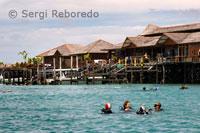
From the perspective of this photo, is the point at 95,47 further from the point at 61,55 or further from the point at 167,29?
the point at 167,29

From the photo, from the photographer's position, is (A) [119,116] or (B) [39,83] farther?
(B) [39,83]

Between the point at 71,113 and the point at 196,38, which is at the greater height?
the point at 196,38

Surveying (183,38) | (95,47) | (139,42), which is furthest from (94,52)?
(183,38)

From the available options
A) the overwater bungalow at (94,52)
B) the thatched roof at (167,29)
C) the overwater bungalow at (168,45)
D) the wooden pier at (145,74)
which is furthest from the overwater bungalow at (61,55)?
the overwater bungalow at (168,45)

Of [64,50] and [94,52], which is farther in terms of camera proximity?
[64,50]

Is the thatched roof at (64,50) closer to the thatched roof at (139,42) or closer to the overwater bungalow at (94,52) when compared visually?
A: the overwater bungalow at (94,52)

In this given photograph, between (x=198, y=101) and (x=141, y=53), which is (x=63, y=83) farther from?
(x=198, y=101)

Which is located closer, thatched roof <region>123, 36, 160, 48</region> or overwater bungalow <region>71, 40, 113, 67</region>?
thatched roof <region>123, 36, 160, 48</region>

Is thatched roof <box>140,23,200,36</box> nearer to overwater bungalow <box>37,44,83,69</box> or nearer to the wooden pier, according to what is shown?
the wooden pier

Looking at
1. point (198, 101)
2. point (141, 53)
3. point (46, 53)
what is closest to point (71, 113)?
point (198, 101)

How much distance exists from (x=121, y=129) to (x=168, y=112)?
7.40 metres

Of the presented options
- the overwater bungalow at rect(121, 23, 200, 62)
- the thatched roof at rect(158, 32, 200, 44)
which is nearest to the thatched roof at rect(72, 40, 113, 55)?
the overwater bungalow at rect(121, 23, 200, 62)

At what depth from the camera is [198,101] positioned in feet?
119

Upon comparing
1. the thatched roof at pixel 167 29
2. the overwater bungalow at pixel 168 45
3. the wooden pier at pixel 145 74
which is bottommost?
the wooden pier at pixel 145 74
